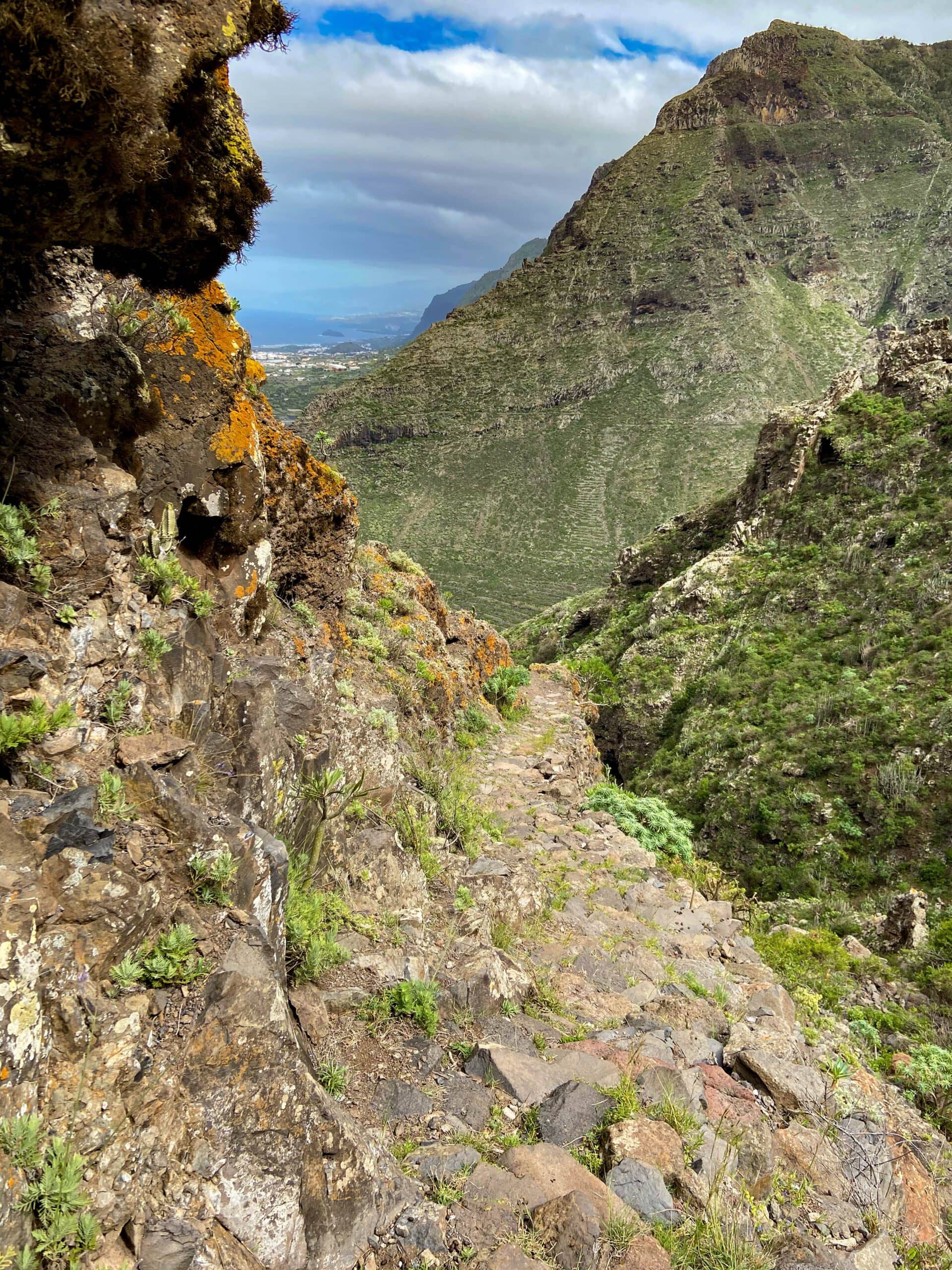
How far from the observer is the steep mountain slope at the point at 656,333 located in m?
76.3

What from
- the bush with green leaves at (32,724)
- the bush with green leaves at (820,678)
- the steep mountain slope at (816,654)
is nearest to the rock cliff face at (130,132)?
the bush with green leaves at (32,724)

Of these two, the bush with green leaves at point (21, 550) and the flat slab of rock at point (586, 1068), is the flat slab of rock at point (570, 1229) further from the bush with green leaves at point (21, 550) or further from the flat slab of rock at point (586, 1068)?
the bush with green leaves at point (21, 550)

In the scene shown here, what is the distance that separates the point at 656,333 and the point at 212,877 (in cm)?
10791

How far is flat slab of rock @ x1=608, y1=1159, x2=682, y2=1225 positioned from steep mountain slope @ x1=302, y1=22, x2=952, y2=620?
5521 cm

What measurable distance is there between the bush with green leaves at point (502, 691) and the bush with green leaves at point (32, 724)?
11727 millimetres

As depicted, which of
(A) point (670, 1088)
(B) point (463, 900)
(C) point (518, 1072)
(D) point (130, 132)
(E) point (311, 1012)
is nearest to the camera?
(D) point (130, 132)

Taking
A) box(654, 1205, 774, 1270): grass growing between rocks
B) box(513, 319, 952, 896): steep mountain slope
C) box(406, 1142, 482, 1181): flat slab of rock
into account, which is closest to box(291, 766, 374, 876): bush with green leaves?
box(406, 1142, 482, 1181): flat slab of rock

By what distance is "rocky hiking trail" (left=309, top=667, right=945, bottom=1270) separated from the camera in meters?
3.31

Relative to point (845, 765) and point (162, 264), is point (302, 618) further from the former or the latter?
point (845, 765)

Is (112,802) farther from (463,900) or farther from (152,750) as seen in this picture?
(463,900)

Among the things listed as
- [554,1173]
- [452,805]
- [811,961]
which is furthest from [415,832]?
[811,961]

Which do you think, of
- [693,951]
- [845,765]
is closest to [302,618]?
[693,951]

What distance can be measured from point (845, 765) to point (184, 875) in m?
14.0

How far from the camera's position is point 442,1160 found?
3525mm
